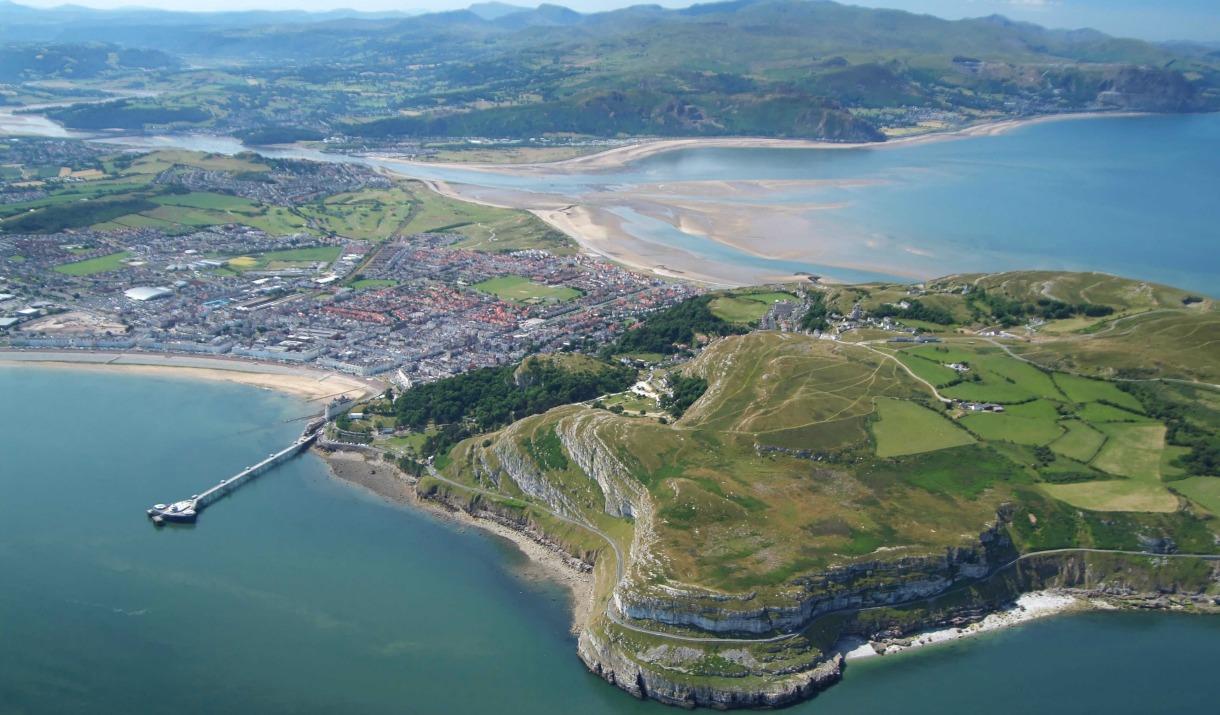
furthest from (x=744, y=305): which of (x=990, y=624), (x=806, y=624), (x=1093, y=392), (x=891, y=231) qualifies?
(x=806, y=624)

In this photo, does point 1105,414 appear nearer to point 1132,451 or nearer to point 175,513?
point 1132,451

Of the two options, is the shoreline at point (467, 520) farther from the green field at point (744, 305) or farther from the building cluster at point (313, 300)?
the green field at point (744, 305)

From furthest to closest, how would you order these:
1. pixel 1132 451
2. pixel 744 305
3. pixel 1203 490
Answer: pixel 744 305
pixel 1132 451
pixel 1203 490

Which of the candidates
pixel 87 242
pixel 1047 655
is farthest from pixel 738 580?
pixel 87 242

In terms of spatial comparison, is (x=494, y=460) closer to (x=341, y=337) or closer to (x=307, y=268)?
(x=341, y=337)

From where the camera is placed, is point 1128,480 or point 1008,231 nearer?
point 1128,480

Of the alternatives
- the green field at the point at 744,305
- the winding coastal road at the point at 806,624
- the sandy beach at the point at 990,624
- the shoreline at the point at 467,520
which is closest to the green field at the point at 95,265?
the shoreline at the point at 467,520

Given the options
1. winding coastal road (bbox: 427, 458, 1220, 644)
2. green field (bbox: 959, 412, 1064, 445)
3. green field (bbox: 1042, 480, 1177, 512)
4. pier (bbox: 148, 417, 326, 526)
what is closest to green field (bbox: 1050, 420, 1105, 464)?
green field (bbox: 959, 412, 1064, 445)
